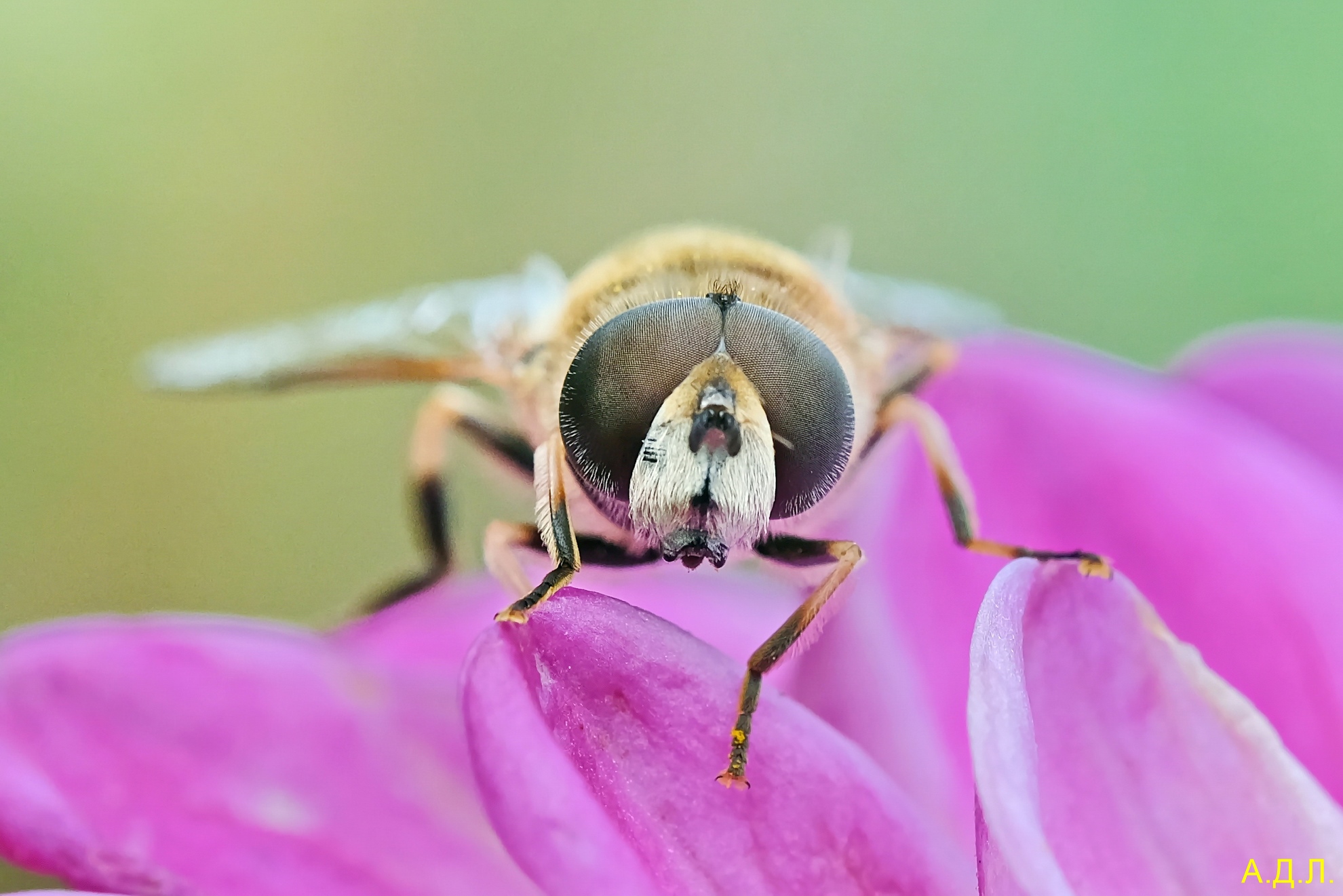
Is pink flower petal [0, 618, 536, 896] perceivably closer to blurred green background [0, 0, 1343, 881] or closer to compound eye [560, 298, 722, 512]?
compound eye [560, 298, 722, 512]

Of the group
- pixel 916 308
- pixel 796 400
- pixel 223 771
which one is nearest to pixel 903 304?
pixel 916 308

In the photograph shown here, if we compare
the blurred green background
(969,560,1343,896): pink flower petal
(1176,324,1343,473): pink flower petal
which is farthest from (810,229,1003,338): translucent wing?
the blurred green background

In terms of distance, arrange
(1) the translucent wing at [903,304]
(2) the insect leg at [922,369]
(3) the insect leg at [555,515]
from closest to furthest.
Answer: (3) the insect leg at [555,515] < (2) the insect leg at [922,369] < (1) the translucent wing at [903,304]

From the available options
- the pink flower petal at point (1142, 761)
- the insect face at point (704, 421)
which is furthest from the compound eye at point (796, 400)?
the pink flower petal at point (1142, 761)

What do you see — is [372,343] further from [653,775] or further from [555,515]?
[653,775]

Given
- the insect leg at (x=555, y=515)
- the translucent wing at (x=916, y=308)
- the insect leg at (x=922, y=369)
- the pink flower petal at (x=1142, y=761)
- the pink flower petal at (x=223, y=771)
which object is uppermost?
the translucent wing at (x=916, y=308)

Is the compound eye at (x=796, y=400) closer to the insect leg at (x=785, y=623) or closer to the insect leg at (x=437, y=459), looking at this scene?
the insect leg at (x=785, y=623)
